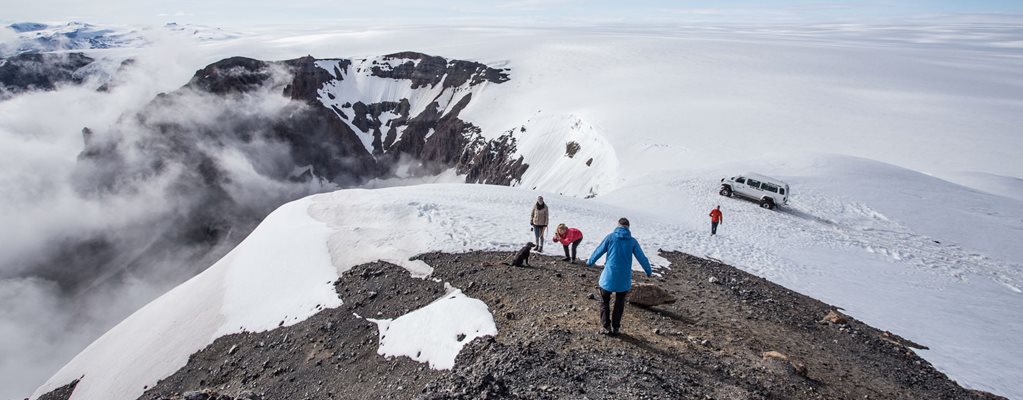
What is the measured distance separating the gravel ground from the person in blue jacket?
43 cm

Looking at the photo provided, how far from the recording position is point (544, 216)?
15.3 meters

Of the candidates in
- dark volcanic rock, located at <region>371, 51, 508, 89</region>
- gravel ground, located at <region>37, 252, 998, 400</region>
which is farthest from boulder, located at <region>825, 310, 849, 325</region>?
dark volcanic rock, located at <region>371, 51, 508, 89</region>

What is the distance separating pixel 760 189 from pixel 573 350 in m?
24.2

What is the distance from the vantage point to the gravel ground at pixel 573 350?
771cm

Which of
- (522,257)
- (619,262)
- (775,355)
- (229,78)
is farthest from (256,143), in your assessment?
(775,355)

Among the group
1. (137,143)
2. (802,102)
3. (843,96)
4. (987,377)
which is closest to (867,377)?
(987,377)

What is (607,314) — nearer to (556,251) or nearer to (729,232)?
(556,251)

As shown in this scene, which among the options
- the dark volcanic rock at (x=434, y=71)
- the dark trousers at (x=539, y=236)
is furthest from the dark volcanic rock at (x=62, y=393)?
the dark volcanic rock at (x=434, y=71)

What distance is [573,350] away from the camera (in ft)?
27.5

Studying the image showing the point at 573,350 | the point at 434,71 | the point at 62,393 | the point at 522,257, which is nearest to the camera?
the point at 573,350

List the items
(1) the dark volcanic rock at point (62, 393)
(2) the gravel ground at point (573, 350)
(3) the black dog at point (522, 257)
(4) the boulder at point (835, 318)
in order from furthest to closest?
(1) the dark volcanic rock at point (62, 393)
(3) the black dog at point (522, 257)
(4) the boulder at point (835, 318)
(2) the gravel ground at point (573, 350)

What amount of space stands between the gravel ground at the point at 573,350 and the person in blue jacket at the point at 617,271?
1.42 ft

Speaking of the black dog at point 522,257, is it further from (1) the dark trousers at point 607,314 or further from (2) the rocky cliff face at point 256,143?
(2) the rocky cliff face at point 256,143

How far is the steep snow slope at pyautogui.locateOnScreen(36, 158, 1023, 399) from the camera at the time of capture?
609 inches
